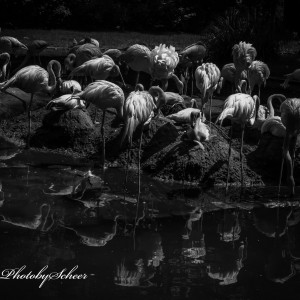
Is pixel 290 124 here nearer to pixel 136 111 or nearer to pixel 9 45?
pixel 136 111

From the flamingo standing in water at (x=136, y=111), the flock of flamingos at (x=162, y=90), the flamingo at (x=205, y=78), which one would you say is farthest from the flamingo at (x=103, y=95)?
the flamingo at (x=205, y=78)

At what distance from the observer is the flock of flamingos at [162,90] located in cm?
614

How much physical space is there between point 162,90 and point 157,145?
0.58m

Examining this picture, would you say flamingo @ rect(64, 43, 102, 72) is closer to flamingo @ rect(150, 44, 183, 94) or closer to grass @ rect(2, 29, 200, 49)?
flamingo @ rect(150, 44, 183, 94)

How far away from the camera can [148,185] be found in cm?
634

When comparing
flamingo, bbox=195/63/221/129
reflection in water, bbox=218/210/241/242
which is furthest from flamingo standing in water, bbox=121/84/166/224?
flamingo, bbox=195/63/221/129

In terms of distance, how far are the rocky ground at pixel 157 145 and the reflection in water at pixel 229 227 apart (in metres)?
0.89

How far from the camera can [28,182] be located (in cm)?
621

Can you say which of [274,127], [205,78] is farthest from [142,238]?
[205,78]

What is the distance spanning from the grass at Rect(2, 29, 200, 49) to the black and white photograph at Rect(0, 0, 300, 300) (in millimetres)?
3938

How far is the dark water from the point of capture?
13.6ft

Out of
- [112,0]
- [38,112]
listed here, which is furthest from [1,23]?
[38,112]

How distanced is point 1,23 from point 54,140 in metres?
9.37

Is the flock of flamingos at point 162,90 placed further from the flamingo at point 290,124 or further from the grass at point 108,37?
the grass at point 108,37
